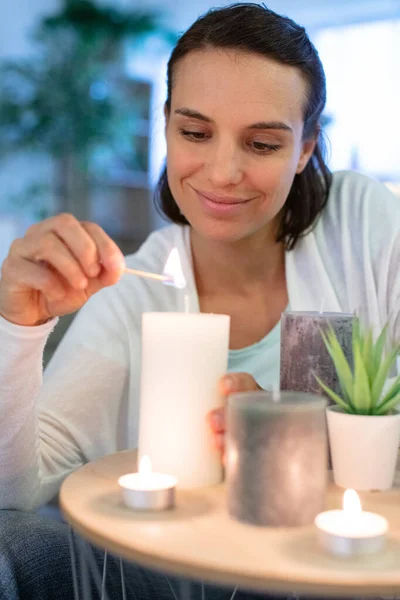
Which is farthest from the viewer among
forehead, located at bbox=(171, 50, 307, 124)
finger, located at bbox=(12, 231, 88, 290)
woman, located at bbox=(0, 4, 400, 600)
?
forehead, located at bbox=(171, 50, 307, 124)

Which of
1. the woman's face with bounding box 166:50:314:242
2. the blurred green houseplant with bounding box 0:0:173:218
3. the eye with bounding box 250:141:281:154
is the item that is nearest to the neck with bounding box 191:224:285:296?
the woman's face with bounding box 166:50:314:242

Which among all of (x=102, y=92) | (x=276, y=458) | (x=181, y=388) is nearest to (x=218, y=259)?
(x=181, y=388)

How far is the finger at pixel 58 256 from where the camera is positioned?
2.57ft

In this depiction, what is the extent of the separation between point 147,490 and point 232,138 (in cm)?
61

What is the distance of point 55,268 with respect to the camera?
843 mm

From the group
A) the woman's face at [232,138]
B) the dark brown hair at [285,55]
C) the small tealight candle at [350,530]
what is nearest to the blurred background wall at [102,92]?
the dark brown hair at [285,55]

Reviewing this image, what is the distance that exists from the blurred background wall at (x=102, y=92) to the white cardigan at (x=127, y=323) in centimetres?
372

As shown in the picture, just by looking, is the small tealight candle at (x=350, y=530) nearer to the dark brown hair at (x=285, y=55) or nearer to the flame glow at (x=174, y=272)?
the flame glow at (x=174, y=272)

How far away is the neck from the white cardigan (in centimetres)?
4

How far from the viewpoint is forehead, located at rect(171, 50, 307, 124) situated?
1117 millimetres

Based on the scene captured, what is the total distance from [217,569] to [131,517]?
0.44 ft

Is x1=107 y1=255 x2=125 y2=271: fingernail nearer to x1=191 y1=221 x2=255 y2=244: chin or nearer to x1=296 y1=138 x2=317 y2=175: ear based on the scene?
x1=191 y1=221 x2=255 y2=244: chin

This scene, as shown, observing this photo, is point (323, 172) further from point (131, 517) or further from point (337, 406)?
point (131, 517)

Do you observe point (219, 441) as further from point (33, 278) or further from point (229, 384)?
point (33, 278)
